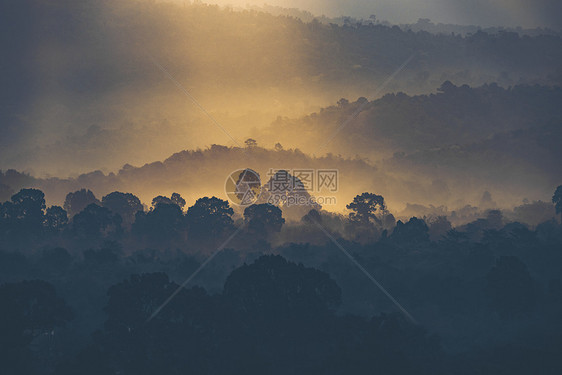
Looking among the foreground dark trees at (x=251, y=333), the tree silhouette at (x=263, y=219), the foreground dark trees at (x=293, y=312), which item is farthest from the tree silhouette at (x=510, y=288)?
the tree silhouette at (x=263, y=219)

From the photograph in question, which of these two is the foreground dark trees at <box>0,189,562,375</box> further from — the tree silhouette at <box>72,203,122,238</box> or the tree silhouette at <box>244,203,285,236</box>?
the tree silhouette at <box>244,203,285,236</box>

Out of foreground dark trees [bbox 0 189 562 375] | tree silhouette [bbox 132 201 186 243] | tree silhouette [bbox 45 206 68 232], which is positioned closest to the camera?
foreground dark trees [bbox 0 189 562 375]

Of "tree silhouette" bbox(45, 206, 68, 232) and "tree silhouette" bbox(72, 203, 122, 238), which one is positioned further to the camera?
"tree silhouette" bbox(45, 206, 68, 232)

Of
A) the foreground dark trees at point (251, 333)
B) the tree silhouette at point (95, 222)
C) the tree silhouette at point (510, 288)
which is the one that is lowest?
the foreground dark trees at point (251, 333)

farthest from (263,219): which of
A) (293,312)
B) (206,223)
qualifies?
(293,312)

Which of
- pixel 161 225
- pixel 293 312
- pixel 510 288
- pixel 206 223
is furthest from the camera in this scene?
pixel 206 223

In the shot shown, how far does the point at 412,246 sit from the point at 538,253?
3268 cm

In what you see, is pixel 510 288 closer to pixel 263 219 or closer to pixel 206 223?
pixel 263 219

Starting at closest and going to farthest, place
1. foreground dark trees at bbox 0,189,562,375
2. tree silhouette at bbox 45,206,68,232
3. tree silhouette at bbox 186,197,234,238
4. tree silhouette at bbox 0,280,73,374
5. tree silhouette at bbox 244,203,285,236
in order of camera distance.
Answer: tree silhouette at bbox 0,280,73,374 < foreground dark trees at bbox 0,189,562,375 < tree silhouette at bbox 244,203,285,236 < tree silhouette at bbox 186,197,234,238 < tree silhouette at bbox 45,206,68,232

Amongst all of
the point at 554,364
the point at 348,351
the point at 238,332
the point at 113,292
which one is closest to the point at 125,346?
the point at 113,292

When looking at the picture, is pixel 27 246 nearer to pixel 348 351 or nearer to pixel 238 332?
pixel 238 332

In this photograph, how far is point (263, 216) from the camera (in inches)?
7594

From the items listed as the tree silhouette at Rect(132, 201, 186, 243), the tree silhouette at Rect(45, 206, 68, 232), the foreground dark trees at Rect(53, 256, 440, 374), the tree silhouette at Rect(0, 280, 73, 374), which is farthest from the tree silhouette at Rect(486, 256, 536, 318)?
the tree silhouette at Rect(45, 206, 68, 232)

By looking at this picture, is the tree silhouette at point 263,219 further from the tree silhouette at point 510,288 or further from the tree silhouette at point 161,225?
the tree silhouette at point 510,288
